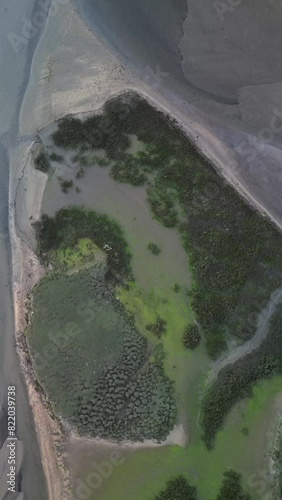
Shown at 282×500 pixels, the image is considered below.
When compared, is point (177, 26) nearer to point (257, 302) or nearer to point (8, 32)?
point (8, 32)

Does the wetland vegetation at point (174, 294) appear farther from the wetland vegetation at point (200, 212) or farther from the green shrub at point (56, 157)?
the green shrub at point (56, 157)

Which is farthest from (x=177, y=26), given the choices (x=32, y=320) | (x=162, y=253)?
(x=32, y=320)

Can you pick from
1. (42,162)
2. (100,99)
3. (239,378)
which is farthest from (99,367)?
(100,99)

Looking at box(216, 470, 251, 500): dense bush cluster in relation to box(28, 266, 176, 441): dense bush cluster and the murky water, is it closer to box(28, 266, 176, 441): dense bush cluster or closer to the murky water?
box(28, 266, 176, 441): dense bush cluster

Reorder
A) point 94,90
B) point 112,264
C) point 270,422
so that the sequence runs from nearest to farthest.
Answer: point 270,422, point 112,264, point 94,90

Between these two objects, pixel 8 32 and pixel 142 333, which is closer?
pixel 142 333

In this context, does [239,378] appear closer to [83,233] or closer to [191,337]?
[191,337]

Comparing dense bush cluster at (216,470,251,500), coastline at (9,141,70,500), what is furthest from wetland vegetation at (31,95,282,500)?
coastline at (9,141,70,500)
